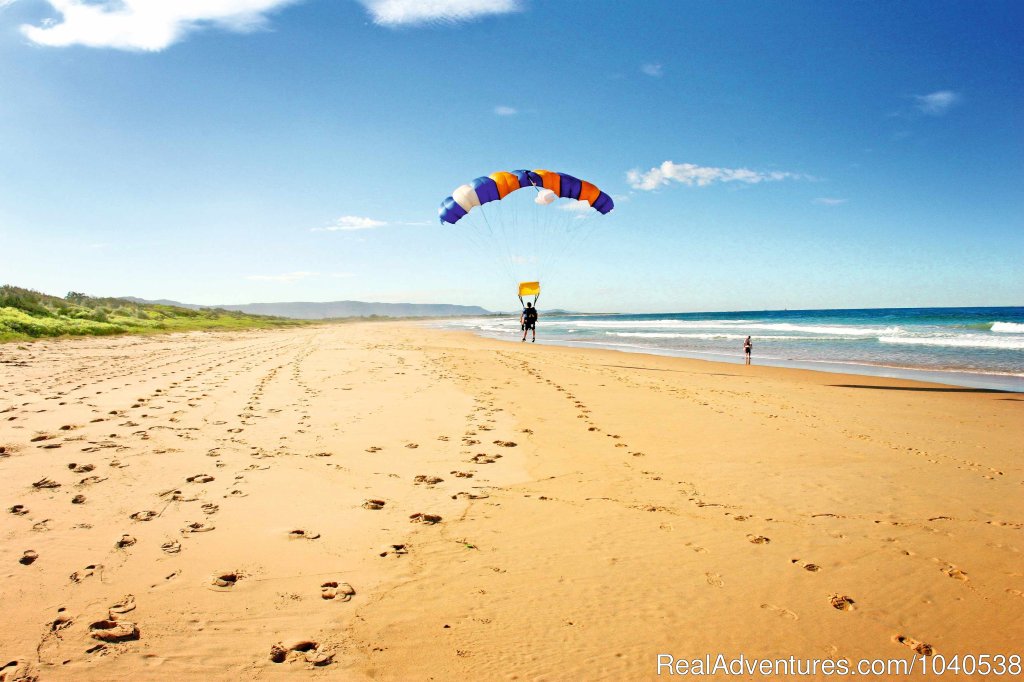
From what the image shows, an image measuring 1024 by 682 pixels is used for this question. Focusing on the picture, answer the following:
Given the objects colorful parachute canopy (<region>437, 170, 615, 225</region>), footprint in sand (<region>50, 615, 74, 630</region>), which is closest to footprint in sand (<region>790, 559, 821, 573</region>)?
footprint in sand (<region>50, 615, 74, 630</region>)

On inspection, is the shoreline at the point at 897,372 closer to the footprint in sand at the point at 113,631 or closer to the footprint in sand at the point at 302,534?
the footprint in sand at the point at 302,534

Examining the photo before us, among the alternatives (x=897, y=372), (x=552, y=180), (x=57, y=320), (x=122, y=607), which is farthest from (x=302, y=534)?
(x=57, y=320)

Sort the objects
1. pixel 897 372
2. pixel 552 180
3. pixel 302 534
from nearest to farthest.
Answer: pixel 302 534, pixel 897 372, pixel 552 180

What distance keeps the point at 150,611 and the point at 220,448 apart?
380 cm

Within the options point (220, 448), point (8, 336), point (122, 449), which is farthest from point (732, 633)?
point (8, 336)

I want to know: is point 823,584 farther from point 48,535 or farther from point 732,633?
Answer: point 48,535

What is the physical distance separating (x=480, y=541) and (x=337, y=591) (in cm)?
126

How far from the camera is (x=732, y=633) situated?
3240mm

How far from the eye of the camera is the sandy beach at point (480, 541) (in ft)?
9.91

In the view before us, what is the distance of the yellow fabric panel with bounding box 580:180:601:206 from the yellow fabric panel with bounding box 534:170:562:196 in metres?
1.25

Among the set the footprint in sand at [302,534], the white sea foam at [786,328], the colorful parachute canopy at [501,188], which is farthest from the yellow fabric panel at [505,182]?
the white sea foam at [786,328]

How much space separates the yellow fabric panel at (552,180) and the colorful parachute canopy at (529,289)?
4.07m

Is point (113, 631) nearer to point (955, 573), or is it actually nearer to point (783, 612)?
point (783, 612)

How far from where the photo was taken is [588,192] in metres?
19.7
